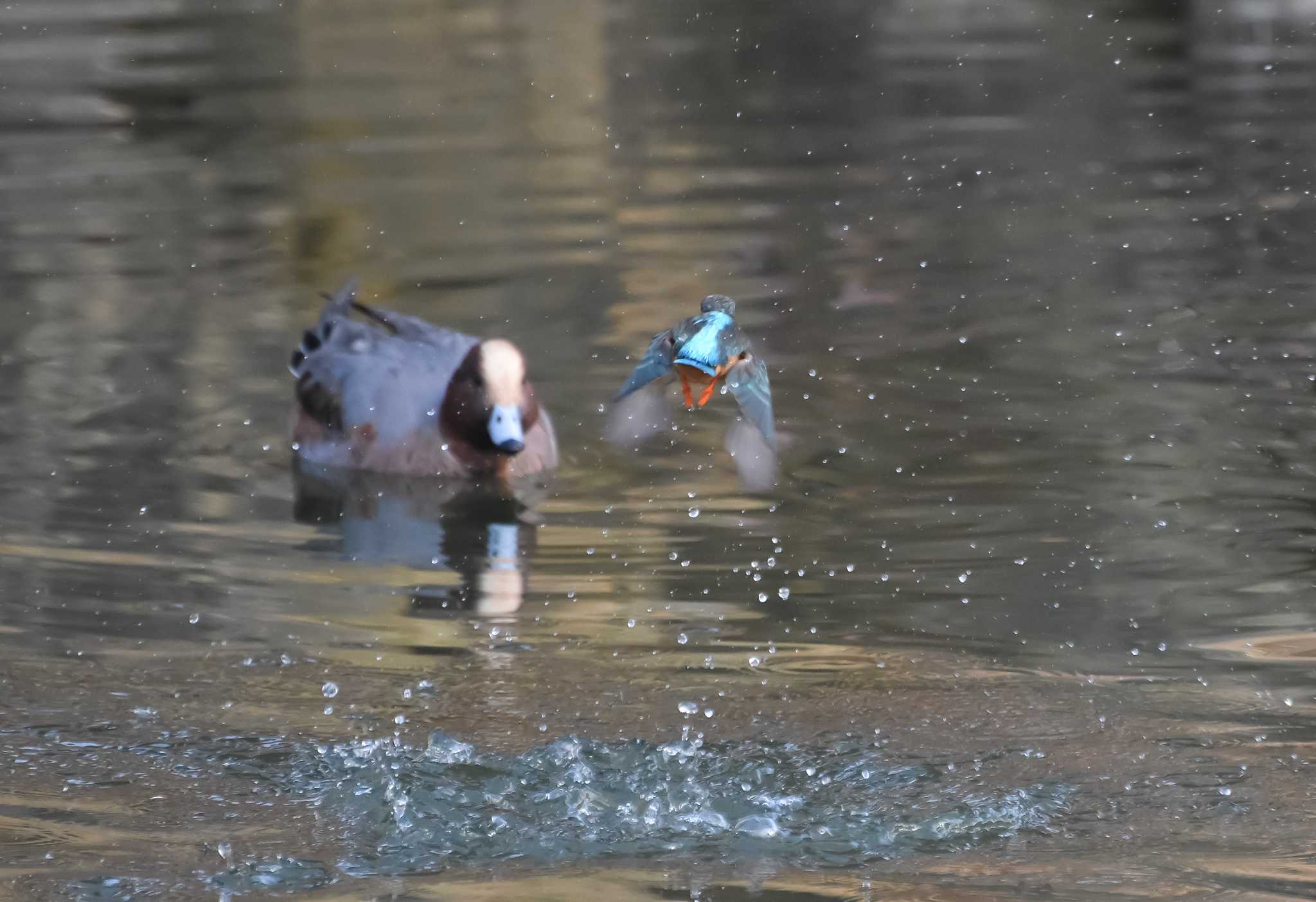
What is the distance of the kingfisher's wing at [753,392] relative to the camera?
498cm

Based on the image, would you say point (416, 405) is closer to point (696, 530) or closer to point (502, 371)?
point (502, 371)

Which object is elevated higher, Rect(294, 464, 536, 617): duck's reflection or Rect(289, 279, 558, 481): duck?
Rect(289, 279, 558, 481): duck

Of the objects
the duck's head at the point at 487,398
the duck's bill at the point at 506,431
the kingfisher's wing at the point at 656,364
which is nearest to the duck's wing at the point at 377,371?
the duck's head at the point at 487,398

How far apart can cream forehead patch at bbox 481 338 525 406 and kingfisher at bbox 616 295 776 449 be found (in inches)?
114

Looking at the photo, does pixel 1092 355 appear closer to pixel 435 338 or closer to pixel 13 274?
pixel 435 338

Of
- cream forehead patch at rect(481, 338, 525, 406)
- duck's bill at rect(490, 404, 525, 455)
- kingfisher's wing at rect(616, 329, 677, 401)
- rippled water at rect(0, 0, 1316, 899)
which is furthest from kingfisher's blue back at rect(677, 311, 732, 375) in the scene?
cream forehead patch at rect(481, 338, 525, 406)

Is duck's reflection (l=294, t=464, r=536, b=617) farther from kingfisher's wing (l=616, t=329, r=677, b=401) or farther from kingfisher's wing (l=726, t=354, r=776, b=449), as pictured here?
kingfisher's wing (l=726, t=354, r=776, b=449)

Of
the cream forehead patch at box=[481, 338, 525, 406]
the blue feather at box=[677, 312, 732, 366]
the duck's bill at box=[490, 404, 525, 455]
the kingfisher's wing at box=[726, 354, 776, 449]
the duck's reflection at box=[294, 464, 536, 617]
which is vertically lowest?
the duck's reflection at box=[294, 464, 536, 617]

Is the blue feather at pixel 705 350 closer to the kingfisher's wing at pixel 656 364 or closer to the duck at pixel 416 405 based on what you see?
the kingfisher's wing at pixel 656 364

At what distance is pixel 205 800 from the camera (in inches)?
200

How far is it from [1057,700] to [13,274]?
729 cm

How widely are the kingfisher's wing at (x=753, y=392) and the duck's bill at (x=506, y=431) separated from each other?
2822mm

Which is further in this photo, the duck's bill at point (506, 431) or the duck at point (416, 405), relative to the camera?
the duck at point (416, 405)

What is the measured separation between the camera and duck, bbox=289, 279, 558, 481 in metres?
8.12
